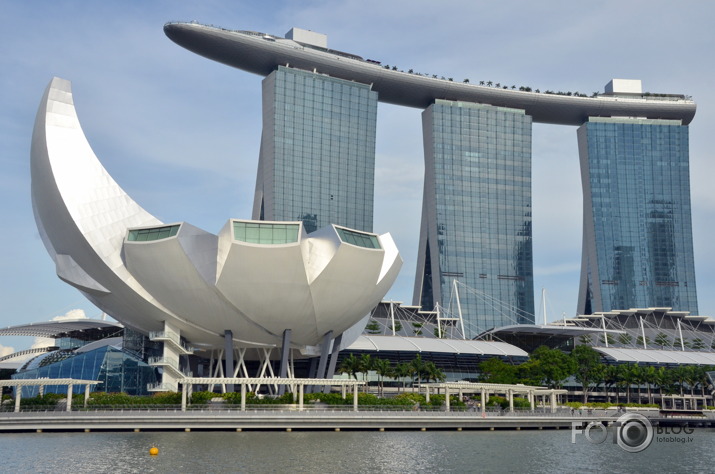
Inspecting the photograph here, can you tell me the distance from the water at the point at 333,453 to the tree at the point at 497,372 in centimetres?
4006

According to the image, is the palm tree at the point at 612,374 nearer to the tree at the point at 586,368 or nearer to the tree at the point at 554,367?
the tree at the point at 586,368

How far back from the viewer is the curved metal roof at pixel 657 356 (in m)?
126

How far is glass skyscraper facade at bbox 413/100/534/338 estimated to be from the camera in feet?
515

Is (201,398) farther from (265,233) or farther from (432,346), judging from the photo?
(432,346)

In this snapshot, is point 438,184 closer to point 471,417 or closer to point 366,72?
point 366,72

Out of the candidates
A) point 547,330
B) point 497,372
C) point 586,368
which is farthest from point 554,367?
point 547,330

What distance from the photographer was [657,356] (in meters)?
130

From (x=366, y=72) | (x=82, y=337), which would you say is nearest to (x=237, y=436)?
(x=82, y=337)

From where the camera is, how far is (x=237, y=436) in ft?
205

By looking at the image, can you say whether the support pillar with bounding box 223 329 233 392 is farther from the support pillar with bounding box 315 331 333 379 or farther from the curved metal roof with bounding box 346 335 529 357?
the curved metal roof with bounding box 346 335 529 357

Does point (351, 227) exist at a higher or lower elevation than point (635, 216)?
lower

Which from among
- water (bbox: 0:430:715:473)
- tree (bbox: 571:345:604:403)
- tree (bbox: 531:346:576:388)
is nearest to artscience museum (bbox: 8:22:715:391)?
tree (bbox: 571:345:604:403)

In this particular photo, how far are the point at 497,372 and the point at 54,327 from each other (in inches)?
2462

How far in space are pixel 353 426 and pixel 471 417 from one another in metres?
11.9
